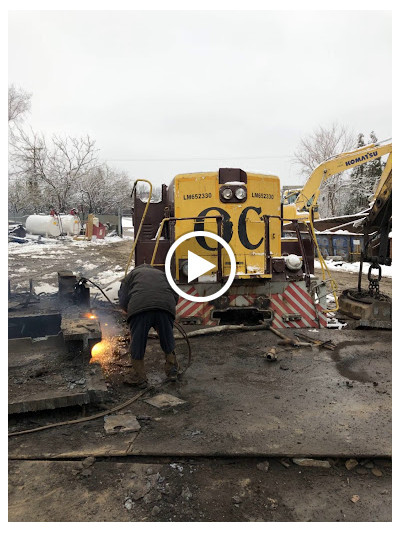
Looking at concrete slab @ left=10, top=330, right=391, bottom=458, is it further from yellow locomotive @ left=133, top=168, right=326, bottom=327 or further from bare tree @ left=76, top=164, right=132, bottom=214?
bare tree @ left=76, top=164, right=132, bottom=214

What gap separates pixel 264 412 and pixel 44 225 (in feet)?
81.6

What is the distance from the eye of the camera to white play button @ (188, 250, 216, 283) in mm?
6529

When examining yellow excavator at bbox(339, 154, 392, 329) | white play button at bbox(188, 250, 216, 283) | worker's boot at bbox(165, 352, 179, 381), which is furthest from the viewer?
yellow excavator at bbox(339, 154, 392, 329)

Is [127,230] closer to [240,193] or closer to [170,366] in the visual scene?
[240,193]

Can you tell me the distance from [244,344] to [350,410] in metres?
2.26

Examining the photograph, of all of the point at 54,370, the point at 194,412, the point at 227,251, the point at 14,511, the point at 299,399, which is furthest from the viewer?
the point at 227,251

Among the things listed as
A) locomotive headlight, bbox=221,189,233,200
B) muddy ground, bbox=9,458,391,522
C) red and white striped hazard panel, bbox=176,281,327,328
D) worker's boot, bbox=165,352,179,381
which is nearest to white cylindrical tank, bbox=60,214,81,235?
locomotive headlight, bbox=221,189,233,200

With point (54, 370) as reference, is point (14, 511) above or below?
below

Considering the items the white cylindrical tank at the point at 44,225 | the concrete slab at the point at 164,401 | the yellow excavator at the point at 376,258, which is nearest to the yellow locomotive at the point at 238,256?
the yellow excavator at the point at 376,258

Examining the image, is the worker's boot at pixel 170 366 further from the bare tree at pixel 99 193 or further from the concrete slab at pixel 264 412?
the bare tree at pixel 99 193

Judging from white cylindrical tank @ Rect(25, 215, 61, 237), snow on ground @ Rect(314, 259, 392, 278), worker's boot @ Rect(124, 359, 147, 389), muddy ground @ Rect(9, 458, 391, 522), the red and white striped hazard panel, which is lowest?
muddy ground @ Rect(9, 458, 391, 522)

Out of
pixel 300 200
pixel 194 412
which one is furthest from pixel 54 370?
pixel 300 200

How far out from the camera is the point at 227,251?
262 inches

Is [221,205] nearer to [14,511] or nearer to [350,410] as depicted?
[350,410]
